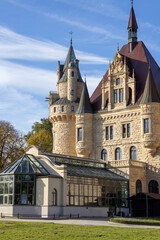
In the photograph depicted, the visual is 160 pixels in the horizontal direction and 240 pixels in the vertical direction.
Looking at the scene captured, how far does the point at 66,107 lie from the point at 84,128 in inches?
201

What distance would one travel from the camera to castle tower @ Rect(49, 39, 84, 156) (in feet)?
186

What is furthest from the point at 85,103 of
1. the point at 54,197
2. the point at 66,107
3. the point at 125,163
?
the point at 54,197

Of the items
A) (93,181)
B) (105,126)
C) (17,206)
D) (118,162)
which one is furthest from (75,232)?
(105,126)

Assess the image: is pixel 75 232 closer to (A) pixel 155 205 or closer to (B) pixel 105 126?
(A) pixel 155 205

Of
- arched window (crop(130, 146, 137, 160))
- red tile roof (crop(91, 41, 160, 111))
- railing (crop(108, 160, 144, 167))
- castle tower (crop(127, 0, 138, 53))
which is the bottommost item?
railing (crop(108, 160, 144, 167))

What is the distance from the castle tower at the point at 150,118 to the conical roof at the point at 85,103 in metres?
8.66

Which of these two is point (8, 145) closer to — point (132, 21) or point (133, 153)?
point (133, 153)

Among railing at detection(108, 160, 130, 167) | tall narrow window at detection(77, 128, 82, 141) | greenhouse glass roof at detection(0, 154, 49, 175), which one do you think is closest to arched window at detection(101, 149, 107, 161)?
tall narrow window at detection(77, 128, 82, 141)

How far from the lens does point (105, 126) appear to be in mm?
53906

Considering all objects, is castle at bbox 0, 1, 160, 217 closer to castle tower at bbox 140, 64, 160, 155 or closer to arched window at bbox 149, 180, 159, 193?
castle tower at bbox 140, 64, 160, 155

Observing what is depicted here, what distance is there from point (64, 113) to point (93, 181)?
16.6 meters

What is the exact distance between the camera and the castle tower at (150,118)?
48.0 metres

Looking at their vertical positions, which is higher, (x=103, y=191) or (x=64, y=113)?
(x=64, y=113)

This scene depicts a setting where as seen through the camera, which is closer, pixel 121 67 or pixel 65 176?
pixel 65 176
